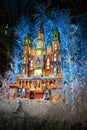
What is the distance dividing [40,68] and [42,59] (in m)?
0.68

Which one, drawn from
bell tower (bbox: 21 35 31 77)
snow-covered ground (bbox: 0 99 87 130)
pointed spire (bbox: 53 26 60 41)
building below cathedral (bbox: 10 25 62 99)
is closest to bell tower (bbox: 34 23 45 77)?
building below cathedral (bbox: 10 25 62 99)

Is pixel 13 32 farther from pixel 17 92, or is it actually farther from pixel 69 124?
Answer: pixel 69 124

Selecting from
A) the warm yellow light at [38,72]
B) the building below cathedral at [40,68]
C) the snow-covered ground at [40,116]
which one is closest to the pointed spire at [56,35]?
the building below cathedral at [40,68]

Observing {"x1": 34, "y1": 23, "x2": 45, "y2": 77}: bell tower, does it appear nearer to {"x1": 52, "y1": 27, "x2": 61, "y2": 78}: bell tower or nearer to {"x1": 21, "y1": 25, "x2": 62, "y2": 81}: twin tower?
{"x1": 21, "y1": 25, "x2": 62, "y2": 81}: twin tower

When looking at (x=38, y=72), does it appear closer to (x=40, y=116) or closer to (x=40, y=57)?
(x=40, y=57)

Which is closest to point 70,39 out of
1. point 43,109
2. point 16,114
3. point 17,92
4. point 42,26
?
point 42,26

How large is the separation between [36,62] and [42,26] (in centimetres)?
334

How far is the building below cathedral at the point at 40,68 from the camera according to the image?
15.6m

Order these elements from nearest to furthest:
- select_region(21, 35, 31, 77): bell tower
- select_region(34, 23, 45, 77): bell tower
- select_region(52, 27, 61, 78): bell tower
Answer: select_region(52, 27, 61, 78): bell tower, select_region(34, 23, 45, 77): bell tower, select_region(21, 35, 31, 77): bell tower

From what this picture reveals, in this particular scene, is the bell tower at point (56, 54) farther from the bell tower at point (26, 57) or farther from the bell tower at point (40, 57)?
the bell tower at point (26, 57)

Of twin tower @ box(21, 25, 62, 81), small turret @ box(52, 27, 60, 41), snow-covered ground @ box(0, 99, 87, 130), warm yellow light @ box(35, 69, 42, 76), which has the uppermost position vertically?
small turret @ box(52, 27, 60, 41)

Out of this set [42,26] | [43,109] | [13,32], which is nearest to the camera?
→ [43,109]

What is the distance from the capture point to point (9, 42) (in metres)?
19.3

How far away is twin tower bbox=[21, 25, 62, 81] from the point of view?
1623 cm
